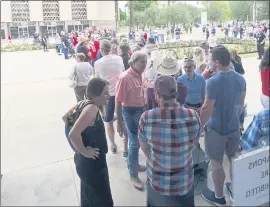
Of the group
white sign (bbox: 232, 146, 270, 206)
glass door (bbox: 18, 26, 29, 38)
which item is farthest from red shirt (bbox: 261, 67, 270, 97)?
glass door (bbox: 18, 26, 29, 38)

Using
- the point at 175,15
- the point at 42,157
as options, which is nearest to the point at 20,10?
the point at 175,15

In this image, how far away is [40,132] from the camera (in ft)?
20.8

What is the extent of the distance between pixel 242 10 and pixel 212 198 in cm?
6767

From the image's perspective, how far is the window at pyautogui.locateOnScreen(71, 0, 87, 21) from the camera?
62.2 meters

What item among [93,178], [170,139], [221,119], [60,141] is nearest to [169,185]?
[170,139]

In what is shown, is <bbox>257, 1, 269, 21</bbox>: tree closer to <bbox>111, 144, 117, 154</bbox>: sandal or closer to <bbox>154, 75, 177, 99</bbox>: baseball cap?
<bbox>111, 144, 117, 154</bbox>: sandal

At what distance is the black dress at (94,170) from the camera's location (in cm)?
276

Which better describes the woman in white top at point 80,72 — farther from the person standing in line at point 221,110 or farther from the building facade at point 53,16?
the building facade at point 53,16

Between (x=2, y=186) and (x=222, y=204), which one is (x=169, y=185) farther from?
(x=2, y=186)

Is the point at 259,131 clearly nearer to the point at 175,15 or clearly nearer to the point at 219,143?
the point at 219,143

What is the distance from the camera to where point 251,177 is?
2.38m

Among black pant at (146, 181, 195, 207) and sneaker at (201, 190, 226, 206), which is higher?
black pant at (146, 181, 195, 207)

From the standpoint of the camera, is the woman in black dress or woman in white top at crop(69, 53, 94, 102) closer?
the woman in black dress

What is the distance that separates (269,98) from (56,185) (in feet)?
8.78
